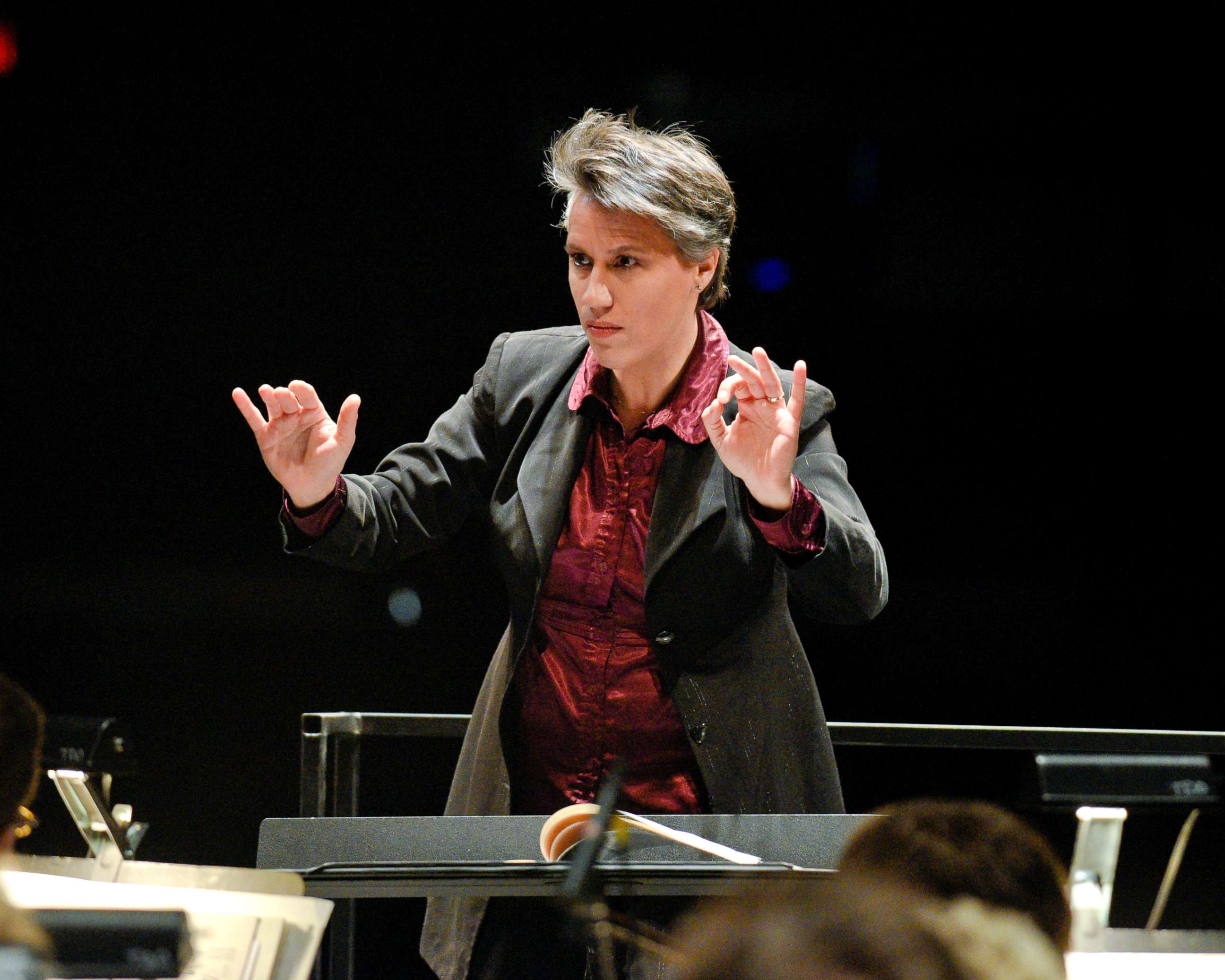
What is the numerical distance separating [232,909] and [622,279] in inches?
40.2

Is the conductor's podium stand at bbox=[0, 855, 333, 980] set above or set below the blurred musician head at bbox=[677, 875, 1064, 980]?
below

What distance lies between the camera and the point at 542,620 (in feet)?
5.83

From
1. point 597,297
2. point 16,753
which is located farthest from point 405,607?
point 16,753

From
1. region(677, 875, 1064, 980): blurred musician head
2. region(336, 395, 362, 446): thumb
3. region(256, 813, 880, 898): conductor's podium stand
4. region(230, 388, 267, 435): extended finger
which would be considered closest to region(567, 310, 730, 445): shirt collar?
region(336, 395, 362, 446): thumb

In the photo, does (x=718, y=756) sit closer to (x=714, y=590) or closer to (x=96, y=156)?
(x=714, y=590)

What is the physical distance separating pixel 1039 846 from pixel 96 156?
271 centimetres

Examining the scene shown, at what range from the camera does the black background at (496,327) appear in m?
2.94

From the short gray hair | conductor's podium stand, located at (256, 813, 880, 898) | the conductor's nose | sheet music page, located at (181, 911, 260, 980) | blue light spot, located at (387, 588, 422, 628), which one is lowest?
blue light spot, located at (387, 588, 422, 628)

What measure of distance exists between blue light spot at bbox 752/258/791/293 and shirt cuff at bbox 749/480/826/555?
1419 millimetres

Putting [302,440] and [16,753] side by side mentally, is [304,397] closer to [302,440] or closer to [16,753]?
[302,440]

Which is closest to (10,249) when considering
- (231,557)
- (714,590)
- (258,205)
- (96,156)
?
(96,156)

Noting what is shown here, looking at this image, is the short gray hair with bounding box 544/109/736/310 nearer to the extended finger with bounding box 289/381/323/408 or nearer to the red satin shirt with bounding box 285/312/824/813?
the red satin shirt with bounding box 285/312/824/813

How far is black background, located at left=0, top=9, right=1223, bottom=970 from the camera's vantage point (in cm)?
294

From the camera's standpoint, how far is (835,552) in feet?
5.28
